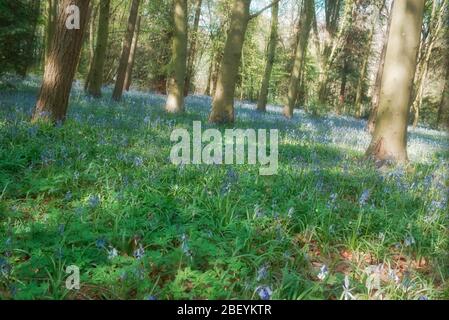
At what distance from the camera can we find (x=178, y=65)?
14398 millimetres

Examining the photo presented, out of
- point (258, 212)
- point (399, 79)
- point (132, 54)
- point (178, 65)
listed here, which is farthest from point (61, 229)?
point (132, 54)

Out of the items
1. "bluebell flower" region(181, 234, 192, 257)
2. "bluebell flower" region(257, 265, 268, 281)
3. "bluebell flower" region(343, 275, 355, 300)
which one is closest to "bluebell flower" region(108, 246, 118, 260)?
"bluebell flower" region(181, 234, 192, 257)

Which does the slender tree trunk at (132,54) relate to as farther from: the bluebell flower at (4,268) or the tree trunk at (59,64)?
the bluebell flower at (4,268)

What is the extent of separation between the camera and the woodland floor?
2887 mm

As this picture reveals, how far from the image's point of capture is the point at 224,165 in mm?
6422

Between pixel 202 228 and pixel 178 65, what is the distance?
11323mm

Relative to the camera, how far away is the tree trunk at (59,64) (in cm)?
779

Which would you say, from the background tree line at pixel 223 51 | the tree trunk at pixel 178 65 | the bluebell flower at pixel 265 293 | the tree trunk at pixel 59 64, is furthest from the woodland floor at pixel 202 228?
the tree trunk at pixel 178 65

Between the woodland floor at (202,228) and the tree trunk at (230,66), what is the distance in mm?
5805

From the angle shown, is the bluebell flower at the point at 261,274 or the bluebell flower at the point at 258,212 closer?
the bluebell flower at the point at 261,274

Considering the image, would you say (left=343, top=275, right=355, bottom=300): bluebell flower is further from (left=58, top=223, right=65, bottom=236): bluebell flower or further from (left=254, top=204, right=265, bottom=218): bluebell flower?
(left=58, top=223, right=65, bottom=236): bluebell flower

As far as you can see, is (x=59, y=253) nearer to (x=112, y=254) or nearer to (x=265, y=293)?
(x=112, y=254)
